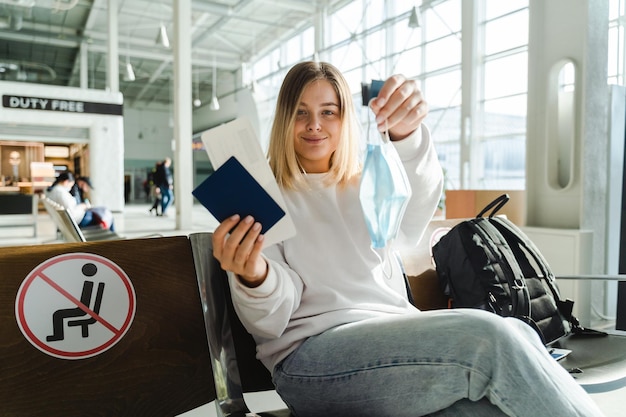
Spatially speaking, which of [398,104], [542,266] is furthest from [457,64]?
[398,104]

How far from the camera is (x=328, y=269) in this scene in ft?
4.23

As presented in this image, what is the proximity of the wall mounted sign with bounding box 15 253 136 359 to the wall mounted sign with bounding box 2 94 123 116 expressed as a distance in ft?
43.9

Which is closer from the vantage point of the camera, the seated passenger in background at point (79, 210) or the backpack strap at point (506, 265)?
the backpack strap at point (506, 265)

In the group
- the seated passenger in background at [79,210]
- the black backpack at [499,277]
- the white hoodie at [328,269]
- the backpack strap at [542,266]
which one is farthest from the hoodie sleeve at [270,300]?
the seated passenger in background at [79,210]

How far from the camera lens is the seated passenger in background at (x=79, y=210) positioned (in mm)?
5902

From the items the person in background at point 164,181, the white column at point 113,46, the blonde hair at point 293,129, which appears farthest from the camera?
the person in background at point 164,181

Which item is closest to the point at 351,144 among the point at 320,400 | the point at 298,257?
the point at 298,257

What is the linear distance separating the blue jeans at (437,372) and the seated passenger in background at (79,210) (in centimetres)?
512

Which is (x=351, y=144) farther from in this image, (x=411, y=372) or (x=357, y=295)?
(x=411, y=372)

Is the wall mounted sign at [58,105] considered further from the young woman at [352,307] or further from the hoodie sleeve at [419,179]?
the hoodie sleeve at [419,179]

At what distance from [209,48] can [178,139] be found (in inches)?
387

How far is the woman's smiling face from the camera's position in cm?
139

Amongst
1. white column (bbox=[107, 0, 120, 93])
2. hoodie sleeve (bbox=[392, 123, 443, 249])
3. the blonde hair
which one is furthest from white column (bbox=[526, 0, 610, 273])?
white column (bbox=[107, 0, 120, 93])

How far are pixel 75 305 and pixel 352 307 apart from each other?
73 centimetres
